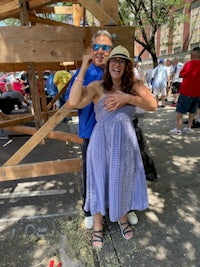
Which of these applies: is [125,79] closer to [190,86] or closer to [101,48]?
[101,48]

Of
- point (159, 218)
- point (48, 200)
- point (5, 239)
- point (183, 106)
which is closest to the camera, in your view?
point (5, 239)

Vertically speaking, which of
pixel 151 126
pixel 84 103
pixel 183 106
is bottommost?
pixel 151 126

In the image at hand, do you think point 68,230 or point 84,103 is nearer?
point 84,103

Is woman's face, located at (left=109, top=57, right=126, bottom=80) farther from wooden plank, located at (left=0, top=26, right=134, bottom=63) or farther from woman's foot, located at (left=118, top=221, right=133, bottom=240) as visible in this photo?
woman's foot, located at (left=118, top=221, right=133, bottom=240)

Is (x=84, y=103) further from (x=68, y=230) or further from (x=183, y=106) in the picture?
(x=183, y=106)

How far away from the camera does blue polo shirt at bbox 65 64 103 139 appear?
226 centimetres

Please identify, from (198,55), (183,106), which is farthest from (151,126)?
(198,55)

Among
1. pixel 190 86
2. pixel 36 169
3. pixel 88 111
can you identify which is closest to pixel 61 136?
pixel 36 169

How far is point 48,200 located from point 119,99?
184 centimetres

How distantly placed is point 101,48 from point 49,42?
22.2 inches

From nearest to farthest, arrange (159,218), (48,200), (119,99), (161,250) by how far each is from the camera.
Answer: (119,99) → (161,250) → (159,218) → (48,200)

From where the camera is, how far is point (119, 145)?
84.9 inches

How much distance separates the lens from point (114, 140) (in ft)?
7.02

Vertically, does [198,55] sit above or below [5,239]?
above
